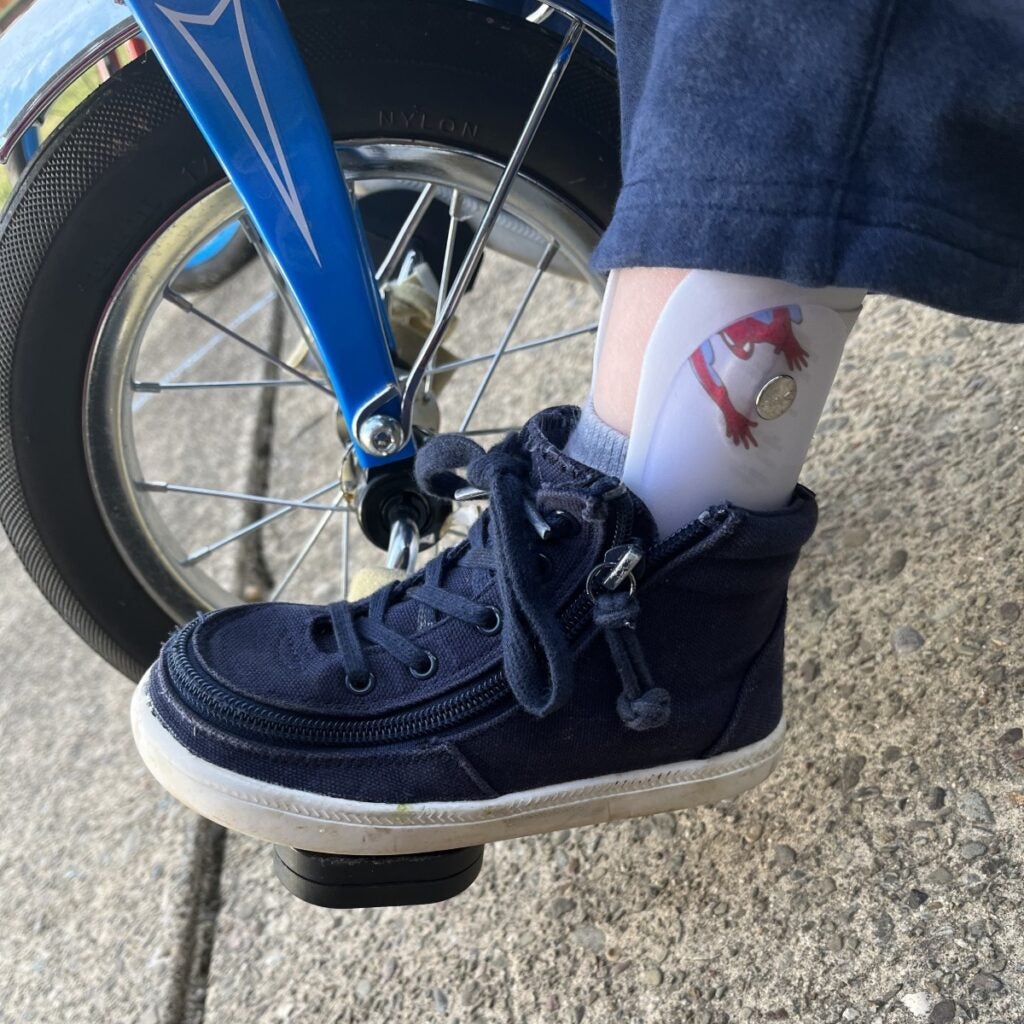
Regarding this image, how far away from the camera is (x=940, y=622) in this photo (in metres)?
0.78

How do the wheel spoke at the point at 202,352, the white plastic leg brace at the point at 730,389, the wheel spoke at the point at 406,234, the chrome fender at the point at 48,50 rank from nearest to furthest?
the white plastic leg brace at the point at 730,389 → the chrome fender at the point at 48,50 → the wheel spoke at the point at 406,234 → the wheel spoke at the point at 202,352

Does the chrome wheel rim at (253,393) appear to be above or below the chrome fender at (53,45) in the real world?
below

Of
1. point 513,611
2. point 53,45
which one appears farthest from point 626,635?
point 53,45

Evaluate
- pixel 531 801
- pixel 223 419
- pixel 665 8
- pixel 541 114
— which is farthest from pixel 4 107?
pixel 223 419

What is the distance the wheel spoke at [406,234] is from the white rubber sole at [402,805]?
0.41 metres

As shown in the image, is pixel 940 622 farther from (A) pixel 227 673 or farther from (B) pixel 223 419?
(B) pixel 223 419

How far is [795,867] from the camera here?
70cm

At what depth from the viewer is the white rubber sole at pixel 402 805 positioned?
0.61 metres

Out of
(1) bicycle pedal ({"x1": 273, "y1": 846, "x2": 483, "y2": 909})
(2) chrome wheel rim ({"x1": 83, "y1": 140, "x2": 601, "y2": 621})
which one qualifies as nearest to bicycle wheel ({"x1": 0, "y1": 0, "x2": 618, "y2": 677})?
(2) chrome wheel rim ({"x1": 83, "y1": 140, "x2": 601, "y2": 621})

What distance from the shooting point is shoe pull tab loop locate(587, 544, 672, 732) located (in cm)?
58

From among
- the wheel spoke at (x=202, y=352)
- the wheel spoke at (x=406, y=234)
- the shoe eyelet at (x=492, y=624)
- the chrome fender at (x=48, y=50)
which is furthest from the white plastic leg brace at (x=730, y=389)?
the wheel spoke at (x=202, y=352)

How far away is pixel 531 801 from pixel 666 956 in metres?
0.16

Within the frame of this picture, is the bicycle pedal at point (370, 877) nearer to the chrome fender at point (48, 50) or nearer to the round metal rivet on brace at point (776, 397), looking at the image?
the round metal rivet on brace at point (776, 397)

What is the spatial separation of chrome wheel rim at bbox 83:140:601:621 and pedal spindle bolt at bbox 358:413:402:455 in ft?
0.29
